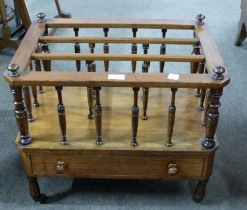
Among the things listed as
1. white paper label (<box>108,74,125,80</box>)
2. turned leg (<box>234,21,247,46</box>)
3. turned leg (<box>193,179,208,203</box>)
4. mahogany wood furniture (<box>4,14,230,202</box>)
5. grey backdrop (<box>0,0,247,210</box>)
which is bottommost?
grey backdrop (<box>0,0,247,210</box>)

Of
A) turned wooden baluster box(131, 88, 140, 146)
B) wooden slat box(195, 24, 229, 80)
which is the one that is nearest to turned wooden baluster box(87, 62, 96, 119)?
turned wooden baluster box(131, 88, 140, 146)

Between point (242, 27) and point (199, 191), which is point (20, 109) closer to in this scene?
point (199, 191)

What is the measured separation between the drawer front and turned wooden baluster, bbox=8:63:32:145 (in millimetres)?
80

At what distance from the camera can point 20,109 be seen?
1.31 meters

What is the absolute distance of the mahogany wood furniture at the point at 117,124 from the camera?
4.17ft

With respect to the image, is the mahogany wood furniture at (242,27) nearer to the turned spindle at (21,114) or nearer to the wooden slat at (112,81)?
the wooden slat at (112,81)

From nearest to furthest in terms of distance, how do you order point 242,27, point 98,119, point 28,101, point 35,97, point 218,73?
point 218,73
point 98,119
point 28,101
point 35,97
point 242,27

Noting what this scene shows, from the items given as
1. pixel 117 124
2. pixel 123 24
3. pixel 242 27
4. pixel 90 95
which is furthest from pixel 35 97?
pixel 242 27

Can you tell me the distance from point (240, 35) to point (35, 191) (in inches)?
79.4

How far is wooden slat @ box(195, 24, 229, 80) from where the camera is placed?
137 centimetres

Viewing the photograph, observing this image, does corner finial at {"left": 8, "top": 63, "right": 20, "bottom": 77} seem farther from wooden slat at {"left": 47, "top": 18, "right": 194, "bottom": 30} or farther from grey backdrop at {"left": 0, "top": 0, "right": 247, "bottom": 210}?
grey backdrop at {"left": 0, "top": 0, "right": 247, "bottom": 210}

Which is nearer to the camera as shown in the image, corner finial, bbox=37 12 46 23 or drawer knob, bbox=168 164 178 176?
drawer knob, bbox=168 164 178 176

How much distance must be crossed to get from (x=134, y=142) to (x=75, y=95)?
1.48 ft

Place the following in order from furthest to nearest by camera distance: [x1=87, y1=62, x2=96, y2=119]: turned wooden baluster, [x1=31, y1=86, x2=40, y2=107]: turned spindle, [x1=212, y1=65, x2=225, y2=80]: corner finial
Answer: [x1=31, y1=86, x2=40, y2=107]: turned spindle < [x1=87, y1=62, x2=96, y2=119]: turned wooden baluster < [x1=212, y1=65, x2=225, y2=80]: corner finial
